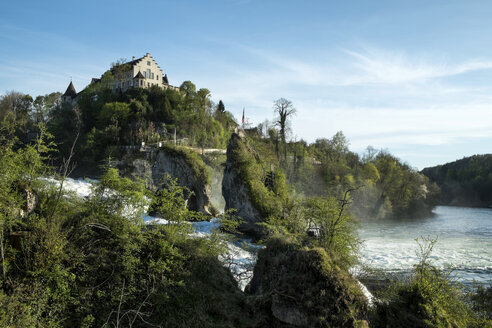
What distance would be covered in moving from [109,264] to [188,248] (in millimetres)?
1943

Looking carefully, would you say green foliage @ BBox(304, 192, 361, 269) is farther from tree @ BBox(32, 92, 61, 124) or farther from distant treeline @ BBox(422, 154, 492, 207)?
distant treeline @ BBox(422, 154, 492, 207)

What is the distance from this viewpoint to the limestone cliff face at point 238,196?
1716 centimetres

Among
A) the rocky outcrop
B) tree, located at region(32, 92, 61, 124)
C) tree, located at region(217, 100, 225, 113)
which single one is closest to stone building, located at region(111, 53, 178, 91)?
Answer: tree, located at region(32, 92, 61, 124)

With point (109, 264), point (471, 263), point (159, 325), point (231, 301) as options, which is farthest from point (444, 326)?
point (471, 263)

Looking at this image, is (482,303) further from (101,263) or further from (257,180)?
(257,180)

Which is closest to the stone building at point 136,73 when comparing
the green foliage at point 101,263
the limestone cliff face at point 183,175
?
the limestone cliff face at point 183,175

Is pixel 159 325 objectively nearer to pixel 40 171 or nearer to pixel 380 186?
pixel 40 171

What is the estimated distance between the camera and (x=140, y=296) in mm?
7504

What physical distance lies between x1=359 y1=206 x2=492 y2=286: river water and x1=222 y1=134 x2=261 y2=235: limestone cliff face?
5784 millimetres

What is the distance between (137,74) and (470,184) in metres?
76.6

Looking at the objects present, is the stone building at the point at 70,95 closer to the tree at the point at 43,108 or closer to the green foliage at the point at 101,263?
the tree at the point at 43,108

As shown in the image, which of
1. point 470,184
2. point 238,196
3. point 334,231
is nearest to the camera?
point 334,231

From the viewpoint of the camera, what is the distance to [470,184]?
235ft

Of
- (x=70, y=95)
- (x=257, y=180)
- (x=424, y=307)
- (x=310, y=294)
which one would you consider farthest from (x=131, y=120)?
(x=424, y=307)
